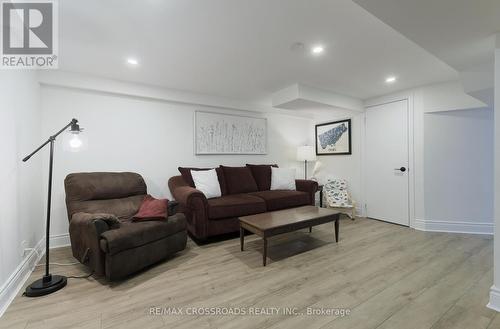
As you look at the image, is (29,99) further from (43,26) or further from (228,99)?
(228,99)

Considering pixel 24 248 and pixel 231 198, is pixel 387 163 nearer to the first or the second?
pixel 231 198

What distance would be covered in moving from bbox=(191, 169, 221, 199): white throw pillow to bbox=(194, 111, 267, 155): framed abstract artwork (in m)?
0.54

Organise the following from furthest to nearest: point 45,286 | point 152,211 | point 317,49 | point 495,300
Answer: point 152,211, point 317,49, point 45,286, point 495,300

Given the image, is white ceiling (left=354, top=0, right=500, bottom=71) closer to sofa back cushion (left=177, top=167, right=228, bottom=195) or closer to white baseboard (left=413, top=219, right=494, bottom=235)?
white baseboard (left=413, top=219, right=494, bottom=235)

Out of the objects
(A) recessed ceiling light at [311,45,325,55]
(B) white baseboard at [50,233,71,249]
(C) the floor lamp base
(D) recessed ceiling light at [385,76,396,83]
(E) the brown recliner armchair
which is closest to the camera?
(C) the floor lamp base

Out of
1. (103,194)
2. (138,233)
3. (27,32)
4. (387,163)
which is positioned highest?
(27,32)

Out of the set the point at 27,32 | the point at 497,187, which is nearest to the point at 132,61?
the point at 27,32

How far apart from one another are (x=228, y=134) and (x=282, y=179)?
4.29 feet

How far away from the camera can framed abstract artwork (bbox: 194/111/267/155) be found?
12.8ft

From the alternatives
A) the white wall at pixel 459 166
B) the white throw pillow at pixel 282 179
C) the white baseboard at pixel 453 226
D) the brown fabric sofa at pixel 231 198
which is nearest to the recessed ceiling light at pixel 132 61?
the brown fabric sofa at pixel 231 198

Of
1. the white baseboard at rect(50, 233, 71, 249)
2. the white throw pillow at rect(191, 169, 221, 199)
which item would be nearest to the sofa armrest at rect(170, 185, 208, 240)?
the white throw pillow at rect(191, 169, 221, 199)

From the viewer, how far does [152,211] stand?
2.42 metres

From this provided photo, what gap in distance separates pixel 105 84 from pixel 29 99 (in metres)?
0.86

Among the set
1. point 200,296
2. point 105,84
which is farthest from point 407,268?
point 105,84
